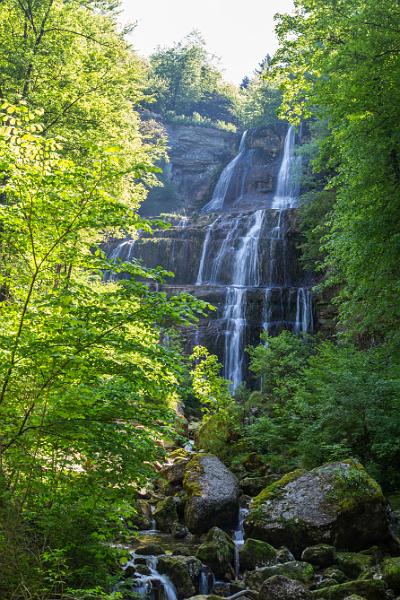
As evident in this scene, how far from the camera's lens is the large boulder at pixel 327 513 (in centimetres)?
746

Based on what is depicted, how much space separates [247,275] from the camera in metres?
26.8

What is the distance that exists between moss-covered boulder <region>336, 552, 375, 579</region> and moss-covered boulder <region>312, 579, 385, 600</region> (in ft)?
1.88

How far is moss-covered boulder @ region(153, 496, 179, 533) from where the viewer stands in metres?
9.36

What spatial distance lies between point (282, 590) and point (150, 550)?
2.51m

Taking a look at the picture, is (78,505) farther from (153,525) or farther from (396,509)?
(396,509)

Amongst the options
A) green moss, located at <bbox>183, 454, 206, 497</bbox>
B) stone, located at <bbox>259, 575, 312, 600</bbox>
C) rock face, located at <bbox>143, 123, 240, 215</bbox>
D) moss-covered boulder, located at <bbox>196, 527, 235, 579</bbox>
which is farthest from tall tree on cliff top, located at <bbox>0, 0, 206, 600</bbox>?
rock face, located at <bbox>143, 123, 240, 215</bbox>

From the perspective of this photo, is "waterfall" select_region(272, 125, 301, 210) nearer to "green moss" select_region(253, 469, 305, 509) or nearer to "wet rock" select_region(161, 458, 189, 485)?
"wet rock" select_region(161, 458, 189, 485)

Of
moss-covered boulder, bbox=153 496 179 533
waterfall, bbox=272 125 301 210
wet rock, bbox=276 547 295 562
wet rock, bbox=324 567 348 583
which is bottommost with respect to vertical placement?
moss-covered boulder, bbox=153 496 179 533

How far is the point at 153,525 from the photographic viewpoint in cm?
947

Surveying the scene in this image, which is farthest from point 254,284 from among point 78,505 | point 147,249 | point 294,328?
point 78,505

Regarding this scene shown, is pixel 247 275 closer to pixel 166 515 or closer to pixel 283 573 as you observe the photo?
pixel 166 515

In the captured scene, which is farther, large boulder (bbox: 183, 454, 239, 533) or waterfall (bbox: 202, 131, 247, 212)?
waterfall (bbox: 202, 131, 247, 212)

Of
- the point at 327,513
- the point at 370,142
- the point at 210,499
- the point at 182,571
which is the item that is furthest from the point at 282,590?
the point at 370,142

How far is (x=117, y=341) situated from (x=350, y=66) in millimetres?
8076
